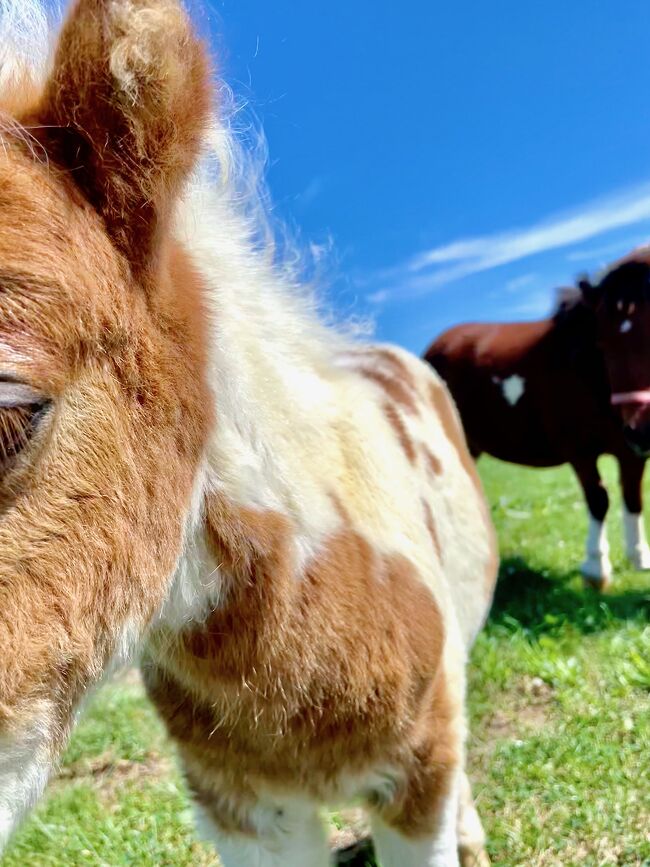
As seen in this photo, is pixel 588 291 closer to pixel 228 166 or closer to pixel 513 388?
pixel 513 388

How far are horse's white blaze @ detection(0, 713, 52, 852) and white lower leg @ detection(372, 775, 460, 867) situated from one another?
116 cm

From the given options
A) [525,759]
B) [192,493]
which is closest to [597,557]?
[525,759]

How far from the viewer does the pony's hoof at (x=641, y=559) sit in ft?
18.8

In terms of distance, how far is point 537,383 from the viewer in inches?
241

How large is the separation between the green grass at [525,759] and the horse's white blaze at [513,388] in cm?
171

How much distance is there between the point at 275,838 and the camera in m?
1.96

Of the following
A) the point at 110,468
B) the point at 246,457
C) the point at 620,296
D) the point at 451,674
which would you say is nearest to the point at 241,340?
the point at 246,457

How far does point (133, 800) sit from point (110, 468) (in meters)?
2.82

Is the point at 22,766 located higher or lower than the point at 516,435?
higher

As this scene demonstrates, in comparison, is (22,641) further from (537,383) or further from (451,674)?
(537,383)

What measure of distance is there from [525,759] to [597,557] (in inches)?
103

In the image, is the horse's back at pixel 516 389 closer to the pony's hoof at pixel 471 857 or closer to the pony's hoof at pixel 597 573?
the pony's hoof at pixel 597 573

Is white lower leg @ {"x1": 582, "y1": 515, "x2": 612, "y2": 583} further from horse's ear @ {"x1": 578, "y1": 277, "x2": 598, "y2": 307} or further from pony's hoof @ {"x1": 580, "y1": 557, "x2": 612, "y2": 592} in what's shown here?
horse's ear @ {"x1": 578, "y1": 277, "x2": 598, "y2": 307}

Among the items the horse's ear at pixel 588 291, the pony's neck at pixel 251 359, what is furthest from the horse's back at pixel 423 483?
the horse's ear at pixel 588 291
